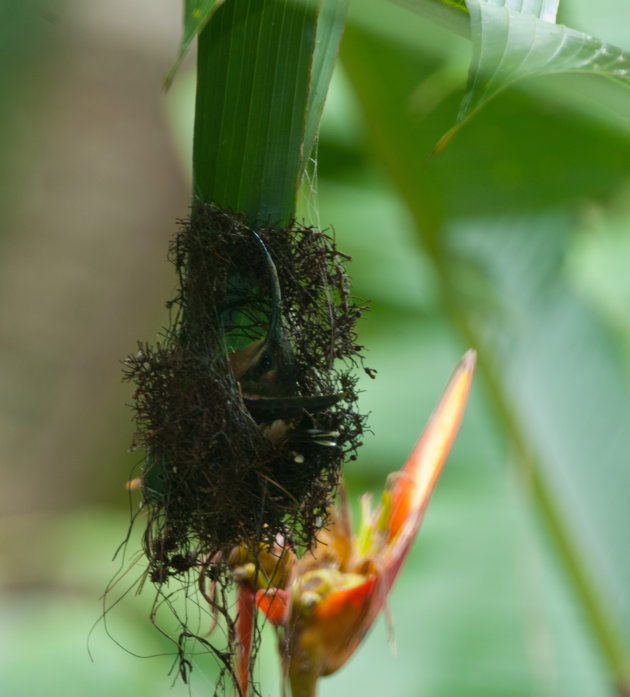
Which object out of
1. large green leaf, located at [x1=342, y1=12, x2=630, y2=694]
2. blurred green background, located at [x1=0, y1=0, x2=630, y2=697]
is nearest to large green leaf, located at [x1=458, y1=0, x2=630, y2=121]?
blurred green background, located at [x1=0, y1=0, x2=630, y2=697]

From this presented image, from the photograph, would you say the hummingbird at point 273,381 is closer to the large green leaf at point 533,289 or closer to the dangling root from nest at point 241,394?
the dangling root from nest at point 241,394

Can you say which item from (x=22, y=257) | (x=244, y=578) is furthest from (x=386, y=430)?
(x=22, y=257)

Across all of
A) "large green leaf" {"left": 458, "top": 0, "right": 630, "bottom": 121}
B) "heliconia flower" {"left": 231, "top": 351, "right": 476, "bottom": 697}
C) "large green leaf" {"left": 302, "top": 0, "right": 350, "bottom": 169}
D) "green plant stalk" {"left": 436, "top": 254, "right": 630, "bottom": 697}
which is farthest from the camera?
"green plant stalk" {"left": 436, "top": 254, "right": 630, "bottom": 697}

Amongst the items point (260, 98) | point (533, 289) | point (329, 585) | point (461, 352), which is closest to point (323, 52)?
point (260, 98)

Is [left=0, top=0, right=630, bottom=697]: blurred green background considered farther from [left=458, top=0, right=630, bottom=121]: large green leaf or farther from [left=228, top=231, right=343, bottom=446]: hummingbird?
[left=228, top=231, right=343, bottom=446]: hummingbird

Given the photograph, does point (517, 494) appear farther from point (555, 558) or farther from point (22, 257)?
point (22, 257)

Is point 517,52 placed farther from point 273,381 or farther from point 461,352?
point 461,352

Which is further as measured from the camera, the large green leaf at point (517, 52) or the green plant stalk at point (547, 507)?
the green plant stalk at point (547, 507)

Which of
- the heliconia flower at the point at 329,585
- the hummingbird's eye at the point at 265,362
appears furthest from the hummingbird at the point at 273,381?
the heliconia flower at the point at 329,585
